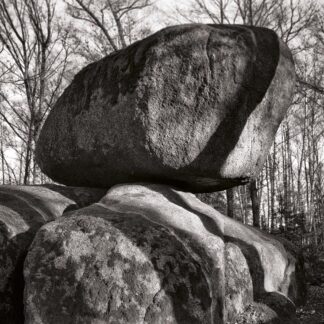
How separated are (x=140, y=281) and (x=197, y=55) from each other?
2.41 m

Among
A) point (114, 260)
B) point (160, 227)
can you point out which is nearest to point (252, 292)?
point (160, 227)

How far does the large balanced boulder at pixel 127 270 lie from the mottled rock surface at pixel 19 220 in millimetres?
516

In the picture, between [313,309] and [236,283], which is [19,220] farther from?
[313,309]

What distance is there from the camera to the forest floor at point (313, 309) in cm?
423

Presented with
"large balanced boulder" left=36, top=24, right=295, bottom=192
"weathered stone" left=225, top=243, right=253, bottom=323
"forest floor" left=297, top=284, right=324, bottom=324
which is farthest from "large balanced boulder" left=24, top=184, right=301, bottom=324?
"large balanced boulder" left=36, top=24, right=295, bottom=192

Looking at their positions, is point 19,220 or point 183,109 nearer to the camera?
point 19,220

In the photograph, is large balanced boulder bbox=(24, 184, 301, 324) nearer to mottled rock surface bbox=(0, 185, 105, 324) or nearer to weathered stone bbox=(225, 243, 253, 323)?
weathered stone bbox=(225, 243, 253, 323)

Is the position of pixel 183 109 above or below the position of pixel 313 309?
above

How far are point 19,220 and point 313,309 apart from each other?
126 inches

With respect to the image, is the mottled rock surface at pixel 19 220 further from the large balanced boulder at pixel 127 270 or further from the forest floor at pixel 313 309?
the forest floor at pixel 313 309

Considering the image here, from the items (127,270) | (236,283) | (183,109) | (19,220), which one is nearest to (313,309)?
(236,283)

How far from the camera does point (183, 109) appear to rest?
14.1 ft

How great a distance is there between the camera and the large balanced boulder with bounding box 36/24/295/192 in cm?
427

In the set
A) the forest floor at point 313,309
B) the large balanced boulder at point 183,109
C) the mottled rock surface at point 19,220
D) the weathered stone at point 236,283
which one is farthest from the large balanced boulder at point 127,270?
the large balanced boulder at point 183,109
